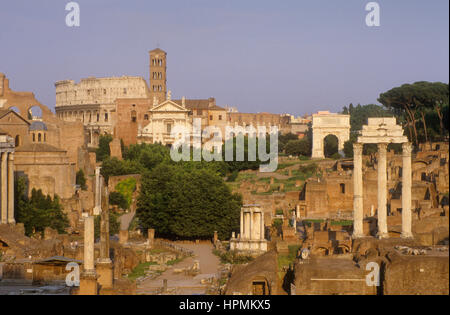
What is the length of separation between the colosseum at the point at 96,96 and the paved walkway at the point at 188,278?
2523 inches

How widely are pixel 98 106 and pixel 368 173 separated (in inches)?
2437

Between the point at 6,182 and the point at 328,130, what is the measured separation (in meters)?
46.9

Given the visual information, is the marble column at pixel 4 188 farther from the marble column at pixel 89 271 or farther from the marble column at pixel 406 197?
the marble column at pixel 406 197

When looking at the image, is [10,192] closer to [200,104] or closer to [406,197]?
[406,197]

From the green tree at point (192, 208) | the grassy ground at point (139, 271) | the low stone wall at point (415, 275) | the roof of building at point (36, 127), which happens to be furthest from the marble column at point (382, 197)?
the roof of building at point (36, 127)

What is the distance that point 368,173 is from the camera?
174 feet

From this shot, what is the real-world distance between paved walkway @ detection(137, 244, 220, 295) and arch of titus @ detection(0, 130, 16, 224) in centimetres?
915

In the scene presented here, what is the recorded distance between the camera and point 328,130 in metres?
83.2

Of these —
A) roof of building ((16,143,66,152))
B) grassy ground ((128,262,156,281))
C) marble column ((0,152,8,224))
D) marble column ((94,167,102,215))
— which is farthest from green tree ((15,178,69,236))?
marble column ((94,167,102,215))

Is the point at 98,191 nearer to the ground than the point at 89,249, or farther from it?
farther from it

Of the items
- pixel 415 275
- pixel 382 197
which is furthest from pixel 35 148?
pixel 415 275

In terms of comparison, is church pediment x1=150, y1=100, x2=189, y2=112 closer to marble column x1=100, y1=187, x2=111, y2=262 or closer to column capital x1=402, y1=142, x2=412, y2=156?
column capital x1=402, y1=142, x2=412, y2=156
